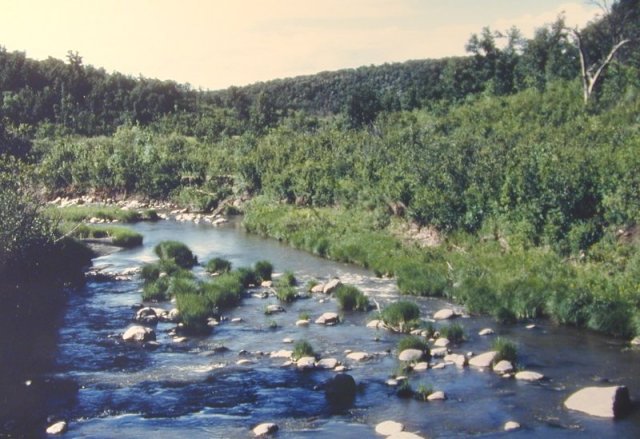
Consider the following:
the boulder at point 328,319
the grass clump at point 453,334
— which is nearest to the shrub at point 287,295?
the boulder at point 328,319

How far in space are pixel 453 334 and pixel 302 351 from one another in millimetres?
4437

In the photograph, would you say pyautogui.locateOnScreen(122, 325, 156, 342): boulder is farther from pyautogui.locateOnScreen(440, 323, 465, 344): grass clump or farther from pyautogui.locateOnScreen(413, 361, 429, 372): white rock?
pyautogui.locateOnScreen(440, 323, 465, 344): grass clump

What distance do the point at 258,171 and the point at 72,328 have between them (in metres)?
30.7

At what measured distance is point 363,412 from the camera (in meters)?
18.0

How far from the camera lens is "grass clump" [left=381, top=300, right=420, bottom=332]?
24484mm

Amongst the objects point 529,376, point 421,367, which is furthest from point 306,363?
point 529,376

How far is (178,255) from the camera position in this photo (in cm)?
3644

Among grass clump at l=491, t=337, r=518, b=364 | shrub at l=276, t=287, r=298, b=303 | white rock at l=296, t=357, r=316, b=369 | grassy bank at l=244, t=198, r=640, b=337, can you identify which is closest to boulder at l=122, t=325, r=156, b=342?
white rock at l=296, t=357, r=316, b=369

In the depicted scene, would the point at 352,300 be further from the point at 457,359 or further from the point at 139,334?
the point at 139,334

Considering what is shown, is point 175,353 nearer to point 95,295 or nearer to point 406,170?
point 95,295

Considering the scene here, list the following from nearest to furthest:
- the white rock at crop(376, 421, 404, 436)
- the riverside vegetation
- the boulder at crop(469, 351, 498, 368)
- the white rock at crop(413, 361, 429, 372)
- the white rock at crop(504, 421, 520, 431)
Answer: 1. the white rock at crop(376, 421, 404, 436)
2. the white rock at crop(504, 421, 520, 431)
3. the white rock at crop(413, 361, 429, 372)
4. the boulder at crop(469, 351, 498, 368)
5. the riverside vegetation

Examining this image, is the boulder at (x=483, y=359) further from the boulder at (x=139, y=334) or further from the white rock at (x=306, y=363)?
the boulder at (x=139, y=334)

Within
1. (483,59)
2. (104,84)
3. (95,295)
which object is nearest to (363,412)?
(95,295)

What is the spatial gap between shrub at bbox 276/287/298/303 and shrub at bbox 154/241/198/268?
25.9ft
